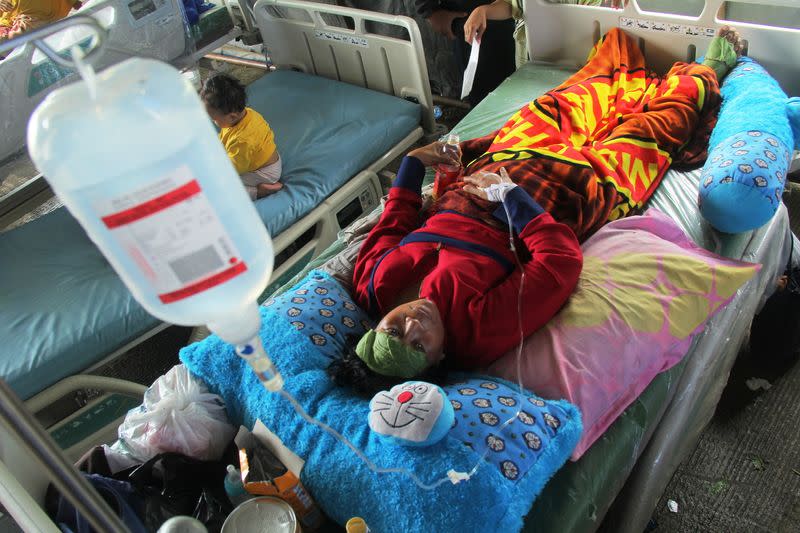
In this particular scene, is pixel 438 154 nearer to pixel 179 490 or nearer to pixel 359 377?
pixel 359 377

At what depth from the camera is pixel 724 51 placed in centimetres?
225

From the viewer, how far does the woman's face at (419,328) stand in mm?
1423

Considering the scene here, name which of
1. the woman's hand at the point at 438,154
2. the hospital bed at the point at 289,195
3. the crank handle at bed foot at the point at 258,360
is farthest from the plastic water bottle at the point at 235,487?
the woman's hand at the point at 438,154

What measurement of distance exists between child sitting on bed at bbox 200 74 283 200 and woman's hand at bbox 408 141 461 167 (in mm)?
706

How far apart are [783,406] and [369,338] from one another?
149 centimetres

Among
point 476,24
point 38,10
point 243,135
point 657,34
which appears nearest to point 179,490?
point 243,135

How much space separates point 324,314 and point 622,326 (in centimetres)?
77

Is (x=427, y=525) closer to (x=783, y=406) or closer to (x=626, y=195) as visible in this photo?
(x=626, y=195)

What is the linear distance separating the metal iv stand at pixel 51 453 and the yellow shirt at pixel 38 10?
3.81 meters

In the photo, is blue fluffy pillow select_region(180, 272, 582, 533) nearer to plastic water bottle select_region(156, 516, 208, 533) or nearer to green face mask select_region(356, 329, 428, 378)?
green face mask select_region(356, 329, 428, 378)

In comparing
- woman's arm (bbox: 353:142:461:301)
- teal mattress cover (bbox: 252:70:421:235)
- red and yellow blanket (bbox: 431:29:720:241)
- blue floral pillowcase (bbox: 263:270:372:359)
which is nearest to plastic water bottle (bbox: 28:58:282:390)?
blue floral pillowcase (bbox: 263:270:372:359)

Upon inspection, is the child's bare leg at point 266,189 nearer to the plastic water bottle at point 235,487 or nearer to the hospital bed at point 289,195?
the hospital bed at point 289,195

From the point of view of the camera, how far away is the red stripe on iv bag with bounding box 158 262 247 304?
54 centimetres

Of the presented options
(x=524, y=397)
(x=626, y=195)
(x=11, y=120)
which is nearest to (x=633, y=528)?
(x=524, y=397)
